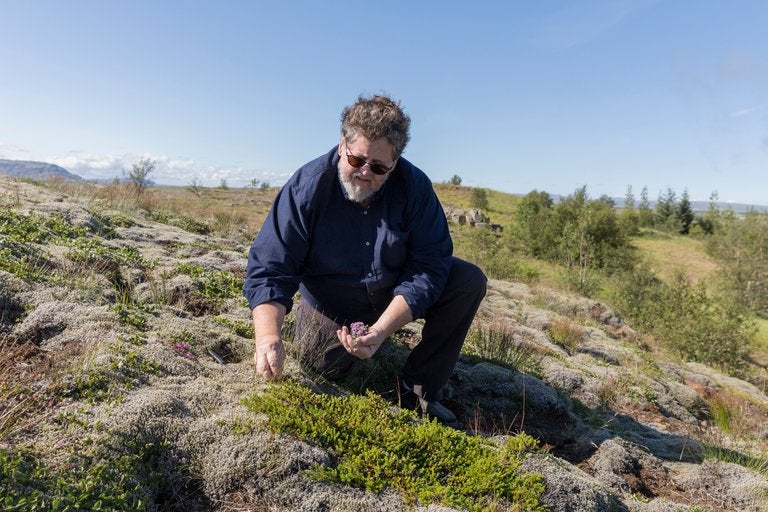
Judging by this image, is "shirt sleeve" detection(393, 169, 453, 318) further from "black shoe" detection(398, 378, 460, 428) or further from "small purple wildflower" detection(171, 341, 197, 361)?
"small purple wildflower" detection(171, 341, 197, 361)

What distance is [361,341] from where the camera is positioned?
2.87 m

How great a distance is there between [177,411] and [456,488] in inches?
56.9

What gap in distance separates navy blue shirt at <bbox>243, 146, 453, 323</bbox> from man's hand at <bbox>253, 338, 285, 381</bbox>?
1.51 ft

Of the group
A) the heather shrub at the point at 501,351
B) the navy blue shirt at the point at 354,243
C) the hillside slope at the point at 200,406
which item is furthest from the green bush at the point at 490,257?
the navy blue shirt at the point at 354,243

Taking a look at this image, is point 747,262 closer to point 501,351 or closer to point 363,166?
point 501,351

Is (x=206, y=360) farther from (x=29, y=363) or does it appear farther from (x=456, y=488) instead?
(x=456, y=488)

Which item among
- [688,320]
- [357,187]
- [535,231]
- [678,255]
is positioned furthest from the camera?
[678,255]

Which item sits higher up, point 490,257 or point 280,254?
point 280,254

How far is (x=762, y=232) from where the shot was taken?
119 ft

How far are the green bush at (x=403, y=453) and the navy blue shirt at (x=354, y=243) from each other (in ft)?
2.42

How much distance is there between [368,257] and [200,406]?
55.4 inches

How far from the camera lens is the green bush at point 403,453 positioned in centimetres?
233

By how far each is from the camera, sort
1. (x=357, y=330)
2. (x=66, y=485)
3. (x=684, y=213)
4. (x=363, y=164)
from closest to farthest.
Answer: (x=66, y=485) < (x=357, y=330) < (x=363, y=164) < (x=684, y=213)

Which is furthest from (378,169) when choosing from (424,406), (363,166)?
(424,406)
